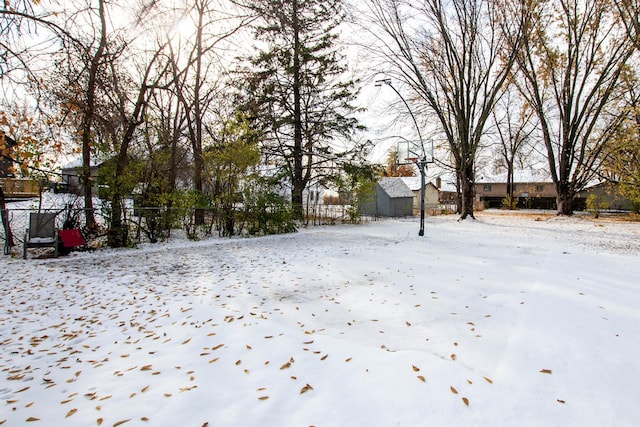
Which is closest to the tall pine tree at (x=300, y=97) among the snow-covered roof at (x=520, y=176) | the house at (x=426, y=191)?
the house at (x=426, y=191)

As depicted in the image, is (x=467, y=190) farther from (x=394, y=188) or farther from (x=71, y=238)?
(x=71, y=238)

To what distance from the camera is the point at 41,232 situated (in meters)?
8.95

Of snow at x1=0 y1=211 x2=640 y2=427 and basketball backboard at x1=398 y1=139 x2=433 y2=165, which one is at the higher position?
basketball backboard at x1=398 y1=139 x2=433 y2=165

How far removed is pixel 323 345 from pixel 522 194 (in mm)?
53084

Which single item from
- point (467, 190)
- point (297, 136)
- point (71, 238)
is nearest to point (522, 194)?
point (467, 190)

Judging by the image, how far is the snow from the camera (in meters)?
2.58

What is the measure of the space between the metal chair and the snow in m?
1.57

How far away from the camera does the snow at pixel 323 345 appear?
2576mm

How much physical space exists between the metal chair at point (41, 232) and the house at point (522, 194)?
42.9m

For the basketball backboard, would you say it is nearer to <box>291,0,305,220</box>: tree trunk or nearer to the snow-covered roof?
<box>291,0,305,220</box>: tree trunk

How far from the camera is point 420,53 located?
19266mm

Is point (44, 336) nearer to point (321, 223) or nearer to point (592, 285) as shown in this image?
point (592, 285)

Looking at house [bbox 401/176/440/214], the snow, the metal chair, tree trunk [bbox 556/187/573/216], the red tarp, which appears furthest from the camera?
house [bbox 401/176/440/214]

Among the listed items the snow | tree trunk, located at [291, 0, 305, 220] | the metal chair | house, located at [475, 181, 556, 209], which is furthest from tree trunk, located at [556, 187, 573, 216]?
the metal chair
